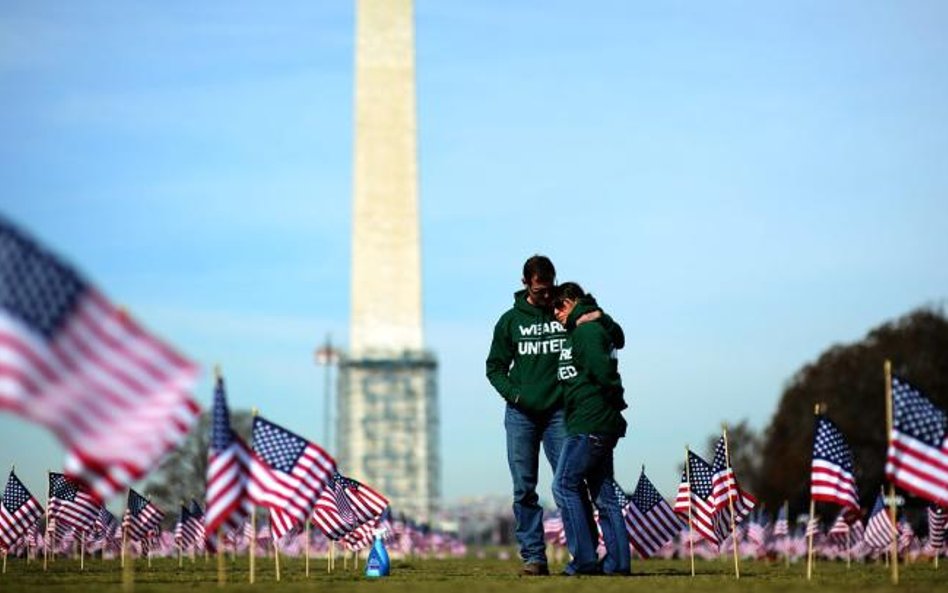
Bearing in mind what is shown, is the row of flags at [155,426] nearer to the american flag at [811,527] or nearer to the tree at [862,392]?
the american flag at [811,527]

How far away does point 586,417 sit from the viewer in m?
15.4

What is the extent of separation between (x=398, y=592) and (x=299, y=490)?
511 centimetres

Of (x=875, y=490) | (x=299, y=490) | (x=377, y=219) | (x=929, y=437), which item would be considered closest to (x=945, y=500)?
(x=929, y=437)

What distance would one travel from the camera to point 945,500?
14133 millimetres

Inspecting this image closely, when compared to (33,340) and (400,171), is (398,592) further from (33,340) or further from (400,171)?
(400,171)

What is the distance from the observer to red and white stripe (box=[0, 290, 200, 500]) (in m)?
10.6

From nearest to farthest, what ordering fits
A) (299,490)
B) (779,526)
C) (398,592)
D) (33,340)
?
(33,340) < (398,592) < (299,490) < (779,526)

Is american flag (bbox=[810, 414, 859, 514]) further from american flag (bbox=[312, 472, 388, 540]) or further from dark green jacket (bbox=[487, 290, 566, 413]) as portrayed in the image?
american flag (bbox=[312, 472, 388, 540])

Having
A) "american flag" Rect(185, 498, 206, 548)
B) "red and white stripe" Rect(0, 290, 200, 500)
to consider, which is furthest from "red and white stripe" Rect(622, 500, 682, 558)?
"american flag" Rect(185, 498, 206, 548)

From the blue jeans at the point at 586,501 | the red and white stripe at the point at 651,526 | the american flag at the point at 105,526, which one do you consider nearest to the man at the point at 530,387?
the blue jeans at the point at 586,501

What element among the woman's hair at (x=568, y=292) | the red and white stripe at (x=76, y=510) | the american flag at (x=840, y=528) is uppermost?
the woman's hair at (x=568, y=292)

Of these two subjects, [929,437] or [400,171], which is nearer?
[929,437]

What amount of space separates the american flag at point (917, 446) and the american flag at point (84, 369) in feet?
18.1

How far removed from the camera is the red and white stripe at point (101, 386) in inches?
416
